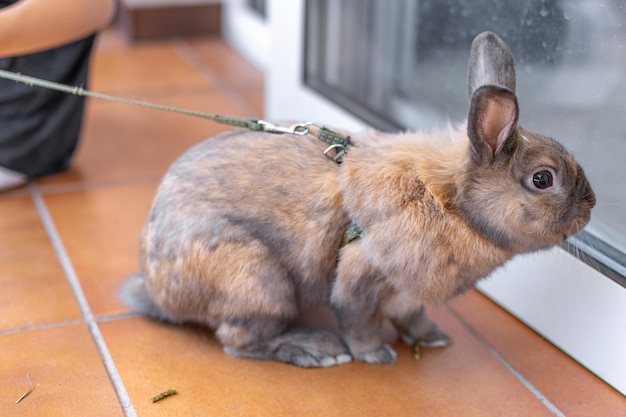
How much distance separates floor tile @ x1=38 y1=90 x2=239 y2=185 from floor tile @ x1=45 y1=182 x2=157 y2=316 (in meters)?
0.13

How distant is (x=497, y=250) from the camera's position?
5.68ft

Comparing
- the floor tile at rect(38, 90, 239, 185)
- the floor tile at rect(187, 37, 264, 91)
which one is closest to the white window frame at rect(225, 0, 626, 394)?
the floor tile at rect(38, 90, 239, 185)

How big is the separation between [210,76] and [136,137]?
72cm

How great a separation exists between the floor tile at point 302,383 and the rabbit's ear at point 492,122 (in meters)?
0.55

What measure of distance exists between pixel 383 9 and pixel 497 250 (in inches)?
48.5

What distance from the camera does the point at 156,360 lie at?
6.36 ft

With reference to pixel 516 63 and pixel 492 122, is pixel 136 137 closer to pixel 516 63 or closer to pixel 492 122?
pixel 516 63

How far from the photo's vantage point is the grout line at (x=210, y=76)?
3411 millimetres

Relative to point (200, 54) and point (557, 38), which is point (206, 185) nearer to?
point (557, 38)

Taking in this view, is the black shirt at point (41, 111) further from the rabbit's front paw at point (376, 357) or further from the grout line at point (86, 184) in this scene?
the rabbit's front paw at point (376, 357)

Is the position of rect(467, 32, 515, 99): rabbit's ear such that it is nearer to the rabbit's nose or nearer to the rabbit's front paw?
the rabbit's nose

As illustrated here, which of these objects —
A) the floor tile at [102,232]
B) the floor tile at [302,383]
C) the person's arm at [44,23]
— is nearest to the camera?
the floor tile at [302,383]

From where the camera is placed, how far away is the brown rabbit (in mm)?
1675

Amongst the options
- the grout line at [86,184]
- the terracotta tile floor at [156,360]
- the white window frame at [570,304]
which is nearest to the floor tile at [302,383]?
the terracotta tile floor at [156,360]
